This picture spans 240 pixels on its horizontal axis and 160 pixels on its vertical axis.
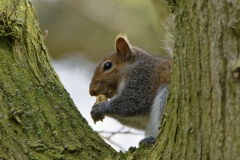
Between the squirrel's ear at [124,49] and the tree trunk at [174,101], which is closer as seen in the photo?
the tree trunk at [174,101]

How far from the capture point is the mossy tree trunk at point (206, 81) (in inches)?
64.7

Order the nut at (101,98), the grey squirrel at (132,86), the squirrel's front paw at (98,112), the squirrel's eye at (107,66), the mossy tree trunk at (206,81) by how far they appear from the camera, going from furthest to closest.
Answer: the squirrel's eye at (107,66), the nut at (101,98), the squirrel's front paw at (98,112), the grey squirrel at (132,86), the mossy tree trunk at (206,81)

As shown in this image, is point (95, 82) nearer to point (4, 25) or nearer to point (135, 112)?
point (135, 112)

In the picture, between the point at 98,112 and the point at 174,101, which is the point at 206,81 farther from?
the point at 98,112

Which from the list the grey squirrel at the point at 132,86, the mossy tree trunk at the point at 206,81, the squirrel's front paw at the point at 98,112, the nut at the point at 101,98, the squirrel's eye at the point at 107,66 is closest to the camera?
the mossy tree trunk at the point at 206,81

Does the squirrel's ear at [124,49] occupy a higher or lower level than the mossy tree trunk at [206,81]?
higher

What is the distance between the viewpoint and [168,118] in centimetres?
197

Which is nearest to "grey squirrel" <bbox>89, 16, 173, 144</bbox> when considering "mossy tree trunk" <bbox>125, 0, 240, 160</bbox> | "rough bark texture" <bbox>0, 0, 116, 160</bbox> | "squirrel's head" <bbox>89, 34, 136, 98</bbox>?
"squirrel's head" <bbox>89, 34, 136, 98</bbox>

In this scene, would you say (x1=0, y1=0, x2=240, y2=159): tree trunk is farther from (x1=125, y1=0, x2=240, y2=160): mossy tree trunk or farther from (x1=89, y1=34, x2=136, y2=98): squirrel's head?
(x1=89, y1=34, x2=136, y2=98): squirrel's head

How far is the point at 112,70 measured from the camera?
12.9ft

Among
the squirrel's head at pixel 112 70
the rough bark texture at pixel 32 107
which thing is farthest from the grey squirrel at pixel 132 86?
the rough bark texture at pixel 32 107

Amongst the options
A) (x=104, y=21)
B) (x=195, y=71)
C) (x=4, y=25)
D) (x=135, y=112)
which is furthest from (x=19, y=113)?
(x=104, y=21)

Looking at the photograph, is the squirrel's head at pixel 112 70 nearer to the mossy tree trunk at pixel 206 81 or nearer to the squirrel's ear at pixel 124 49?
the squirrel's ear at pixel 124 49

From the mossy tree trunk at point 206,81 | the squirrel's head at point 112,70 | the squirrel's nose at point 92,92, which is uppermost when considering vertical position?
the squirrel's head at point 112,70
